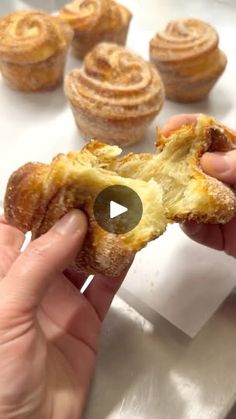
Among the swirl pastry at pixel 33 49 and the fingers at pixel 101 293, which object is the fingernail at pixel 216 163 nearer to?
the fingers at pixel 101 293

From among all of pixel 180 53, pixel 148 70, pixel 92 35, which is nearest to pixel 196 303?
pixel 148 70

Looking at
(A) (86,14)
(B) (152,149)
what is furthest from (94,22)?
(B) (152,149)

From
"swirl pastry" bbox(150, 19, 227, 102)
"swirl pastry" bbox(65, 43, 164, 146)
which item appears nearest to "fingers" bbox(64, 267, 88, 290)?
"swirl pastry" bbox(65, 43, 164, 146)

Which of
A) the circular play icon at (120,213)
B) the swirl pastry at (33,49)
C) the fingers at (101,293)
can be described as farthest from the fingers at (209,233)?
the swirl pastry at (33,49)

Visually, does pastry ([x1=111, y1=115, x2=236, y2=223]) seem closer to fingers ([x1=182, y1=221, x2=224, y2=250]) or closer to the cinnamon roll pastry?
the cinnamon roll pastry

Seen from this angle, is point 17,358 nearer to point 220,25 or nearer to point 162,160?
point 162,160

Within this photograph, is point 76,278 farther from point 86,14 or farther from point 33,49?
point 86,14
